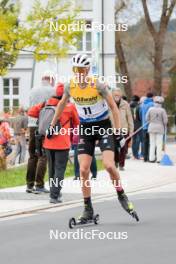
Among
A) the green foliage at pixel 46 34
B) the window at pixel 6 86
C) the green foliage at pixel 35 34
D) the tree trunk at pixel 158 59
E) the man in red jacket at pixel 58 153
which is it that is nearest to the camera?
the man in red jacket at pixel 58 153

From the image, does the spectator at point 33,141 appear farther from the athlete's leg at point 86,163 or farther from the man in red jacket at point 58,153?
the athlete's leg at point 86,163

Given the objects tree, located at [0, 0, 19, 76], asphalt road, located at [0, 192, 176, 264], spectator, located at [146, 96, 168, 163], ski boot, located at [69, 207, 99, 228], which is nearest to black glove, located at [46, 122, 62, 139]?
asphalt road, located at [0, 192, 176, 264]

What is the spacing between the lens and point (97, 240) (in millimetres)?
11039

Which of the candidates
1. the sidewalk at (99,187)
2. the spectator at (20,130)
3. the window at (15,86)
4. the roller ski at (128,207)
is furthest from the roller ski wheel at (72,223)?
the window at (15,86)

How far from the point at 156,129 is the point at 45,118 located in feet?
34.4

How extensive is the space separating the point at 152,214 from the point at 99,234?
2.22m

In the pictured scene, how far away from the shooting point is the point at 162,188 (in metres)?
18.7

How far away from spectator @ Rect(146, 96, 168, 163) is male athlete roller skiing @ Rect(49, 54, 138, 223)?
1358 centimetres

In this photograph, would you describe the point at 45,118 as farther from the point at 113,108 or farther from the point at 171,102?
the point at 171,102

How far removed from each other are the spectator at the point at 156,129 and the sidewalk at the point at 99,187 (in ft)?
1.41

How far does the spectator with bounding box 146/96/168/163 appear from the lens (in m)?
26.1

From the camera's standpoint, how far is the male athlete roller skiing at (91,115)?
12.2 m

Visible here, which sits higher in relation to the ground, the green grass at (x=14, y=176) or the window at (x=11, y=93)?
the window at (x=11, y=93)

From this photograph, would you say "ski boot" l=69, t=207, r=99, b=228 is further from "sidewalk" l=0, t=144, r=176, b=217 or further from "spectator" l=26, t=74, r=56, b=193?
"spectator" l=26, t=74, r=56, b=193
